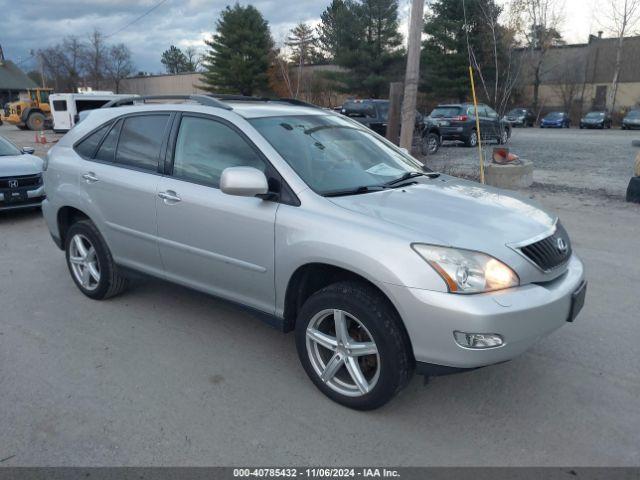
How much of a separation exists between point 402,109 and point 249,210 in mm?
7188

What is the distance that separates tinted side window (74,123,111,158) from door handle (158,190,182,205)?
1154 millimetres

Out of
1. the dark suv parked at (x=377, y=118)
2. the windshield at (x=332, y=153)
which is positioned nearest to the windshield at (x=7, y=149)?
the windshield at (x=332, y=153)

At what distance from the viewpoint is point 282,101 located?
4.47m

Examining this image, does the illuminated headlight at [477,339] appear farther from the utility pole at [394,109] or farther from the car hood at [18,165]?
the utility pole at [394,109]

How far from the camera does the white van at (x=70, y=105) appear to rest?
26.6 meters

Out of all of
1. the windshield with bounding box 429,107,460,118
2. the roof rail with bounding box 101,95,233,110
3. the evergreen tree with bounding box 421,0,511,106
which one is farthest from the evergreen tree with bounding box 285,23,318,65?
the roof rail with bounding box 101,95,233,110

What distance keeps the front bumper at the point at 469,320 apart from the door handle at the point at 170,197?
1.77 m

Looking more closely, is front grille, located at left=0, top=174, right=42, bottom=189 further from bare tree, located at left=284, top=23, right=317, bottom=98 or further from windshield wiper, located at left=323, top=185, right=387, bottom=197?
bare tree, located at left=284, top=23, right=317, bottom=98

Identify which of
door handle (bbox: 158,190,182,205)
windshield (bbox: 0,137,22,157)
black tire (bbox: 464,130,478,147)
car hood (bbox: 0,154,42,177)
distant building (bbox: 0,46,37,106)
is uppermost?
distant building (bbox: 0,46,37,106)

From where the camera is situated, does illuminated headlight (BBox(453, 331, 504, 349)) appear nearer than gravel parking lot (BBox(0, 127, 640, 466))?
Yes

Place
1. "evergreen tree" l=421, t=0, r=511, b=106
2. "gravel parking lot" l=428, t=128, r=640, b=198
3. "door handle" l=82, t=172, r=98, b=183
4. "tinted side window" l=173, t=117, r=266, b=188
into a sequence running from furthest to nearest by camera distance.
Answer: "evergreen tree" l=421, t=0, r=511, b=106 < "gravel parking lot" l=428, t=128, r=640, b=198 < "door handle" l=82, t=172, r=98, b=183 < "tinted side window" l=173, t=117, r=266, b=188

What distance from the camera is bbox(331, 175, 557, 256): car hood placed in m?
2.79

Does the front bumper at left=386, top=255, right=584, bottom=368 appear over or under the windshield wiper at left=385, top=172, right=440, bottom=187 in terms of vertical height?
under

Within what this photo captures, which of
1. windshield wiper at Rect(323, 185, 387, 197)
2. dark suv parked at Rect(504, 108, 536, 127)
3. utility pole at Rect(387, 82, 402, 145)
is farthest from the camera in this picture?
dark suv parked at Rect(504, 108, 536, 127)
